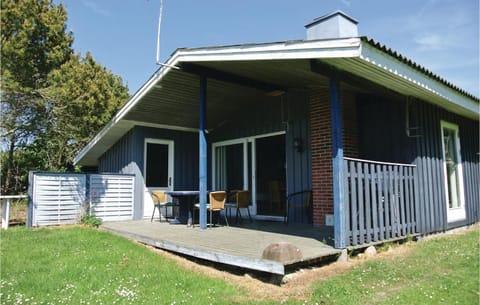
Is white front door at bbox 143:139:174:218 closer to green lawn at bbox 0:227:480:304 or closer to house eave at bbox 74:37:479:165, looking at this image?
house eave at bbox 74:37:479:165

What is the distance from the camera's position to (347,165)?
175 inches

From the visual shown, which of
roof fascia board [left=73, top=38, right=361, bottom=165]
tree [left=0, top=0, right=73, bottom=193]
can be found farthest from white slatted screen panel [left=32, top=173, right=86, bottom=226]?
tree [left=0, top=0, right=73, bottom=193]

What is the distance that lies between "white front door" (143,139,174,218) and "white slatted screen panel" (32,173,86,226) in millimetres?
1479

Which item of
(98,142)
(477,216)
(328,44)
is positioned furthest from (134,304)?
(477,216)

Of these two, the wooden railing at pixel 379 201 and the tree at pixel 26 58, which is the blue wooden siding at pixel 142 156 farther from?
the wooden railing at pixel 379 201

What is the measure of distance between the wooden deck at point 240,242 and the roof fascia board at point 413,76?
2.30 metres

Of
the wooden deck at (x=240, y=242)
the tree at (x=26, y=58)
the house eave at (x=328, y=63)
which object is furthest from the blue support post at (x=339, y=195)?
the tree at (x=26, y=58)

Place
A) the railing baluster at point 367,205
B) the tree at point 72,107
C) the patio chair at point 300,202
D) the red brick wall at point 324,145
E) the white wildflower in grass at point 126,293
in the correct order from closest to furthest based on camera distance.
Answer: the white wildflower in grass at point 126,293 < the railing baluster at point 367,205 < the red brick wall at point 324,145 < the patio chair at point 300,202 < the tree at point 72,107

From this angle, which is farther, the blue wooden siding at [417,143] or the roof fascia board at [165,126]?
the roof fascia board at [165,126]

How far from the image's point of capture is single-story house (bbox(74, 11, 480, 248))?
4.53m

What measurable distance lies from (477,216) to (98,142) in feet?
31.2

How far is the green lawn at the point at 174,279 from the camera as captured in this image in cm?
329

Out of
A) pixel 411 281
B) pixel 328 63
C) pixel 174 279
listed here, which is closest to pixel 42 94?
pixel 174 279

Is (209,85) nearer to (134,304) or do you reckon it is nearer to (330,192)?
(330,192)
